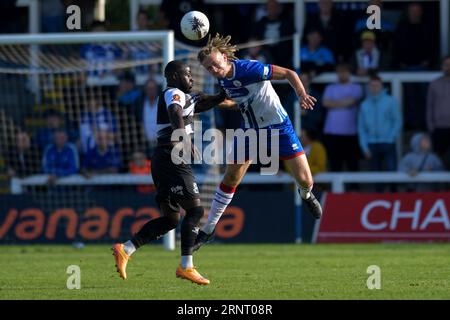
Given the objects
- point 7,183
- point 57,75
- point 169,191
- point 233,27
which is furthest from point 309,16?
point 169,191

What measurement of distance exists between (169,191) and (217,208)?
4.69 ft

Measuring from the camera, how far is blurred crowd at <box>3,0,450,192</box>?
62.6 feet

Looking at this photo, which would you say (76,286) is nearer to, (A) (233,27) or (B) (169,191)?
(B) (169,191)

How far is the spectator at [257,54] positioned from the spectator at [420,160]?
9.79ft

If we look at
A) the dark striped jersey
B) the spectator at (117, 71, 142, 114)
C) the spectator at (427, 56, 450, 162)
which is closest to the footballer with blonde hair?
the dark striped jersey

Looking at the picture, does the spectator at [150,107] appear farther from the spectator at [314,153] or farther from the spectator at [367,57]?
the spectator at [367,57]

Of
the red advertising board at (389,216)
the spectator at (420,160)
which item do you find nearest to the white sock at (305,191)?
the red advertising board at (389,216)

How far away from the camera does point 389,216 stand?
60.5 ft

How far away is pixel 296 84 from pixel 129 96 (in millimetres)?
8918

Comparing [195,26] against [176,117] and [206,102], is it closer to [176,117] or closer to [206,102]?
[206,102]

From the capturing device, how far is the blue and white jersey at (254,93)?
11.5m

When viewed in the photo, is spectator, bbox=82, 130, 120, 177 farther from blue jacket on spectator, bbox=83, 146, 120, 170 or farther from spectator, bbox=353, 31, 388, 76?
spectator, bbox=353, 31, 388, 76

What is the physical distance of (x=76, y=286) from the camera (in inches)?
426

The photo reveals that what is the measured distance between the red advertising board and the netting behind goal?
2.30 m
